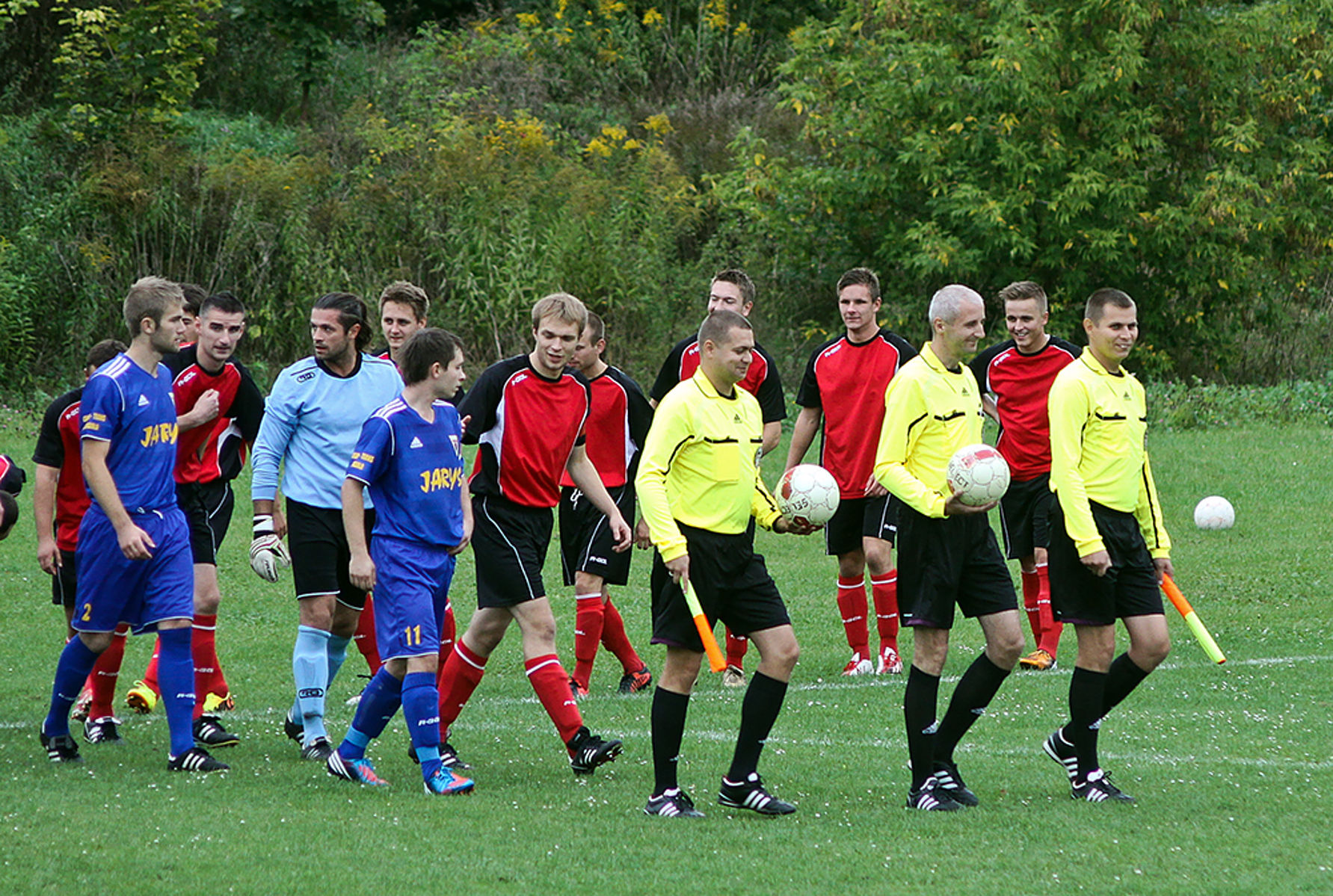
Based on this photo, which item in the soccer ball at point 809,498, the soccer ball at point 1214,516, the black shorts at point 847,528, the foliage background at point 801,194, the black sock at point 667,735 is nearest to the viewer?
the black sock at point 667,735

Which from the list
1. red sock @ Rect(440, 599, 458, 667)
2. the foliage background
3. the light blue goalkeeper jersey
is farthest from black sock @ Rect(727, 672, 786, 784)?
the foliage background

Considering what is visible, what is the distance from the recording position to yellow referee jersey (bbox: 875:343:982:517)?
6.60 metres

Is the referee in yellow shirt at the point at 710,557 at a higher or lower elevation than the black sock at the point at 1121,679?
higher

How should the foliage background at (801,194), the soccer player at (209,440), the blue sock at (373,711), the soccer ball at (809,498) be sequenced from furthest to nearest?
the foliage background at (801,194) < the soccer player at (209,440) < the soccer ball at (809,498) < the blue sock at (373,711)

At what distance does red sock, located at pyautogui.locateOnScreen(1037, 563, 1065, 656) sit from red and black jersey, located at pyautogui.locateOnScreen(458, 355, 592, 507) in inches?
149

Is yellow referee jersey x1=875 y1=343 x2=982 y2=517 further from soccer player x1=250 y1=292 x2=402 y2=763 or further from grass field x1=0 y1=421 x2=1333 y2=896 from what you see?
soccer player x1=250 y1=292 x2=402 y2=763

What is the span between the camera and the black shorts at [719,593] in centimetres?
616

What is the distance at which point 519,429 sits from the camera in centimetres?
719

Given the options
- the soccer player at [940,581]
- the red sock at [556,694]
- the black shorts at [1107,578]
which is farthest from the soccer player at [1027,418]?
the red sock at [556,694]

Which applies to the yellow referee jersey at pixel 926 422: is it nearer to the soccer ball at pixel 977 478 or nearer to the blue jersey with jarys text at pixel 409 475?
the soccer ball at pixel 977 478

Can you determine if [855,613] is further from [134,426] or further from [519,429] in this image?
[134,426]

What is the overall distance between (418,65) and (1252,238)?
45.8 ft

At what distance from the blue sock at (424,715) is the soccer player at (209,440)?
1.75m

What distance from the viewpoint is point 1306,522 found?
14.3 metres
